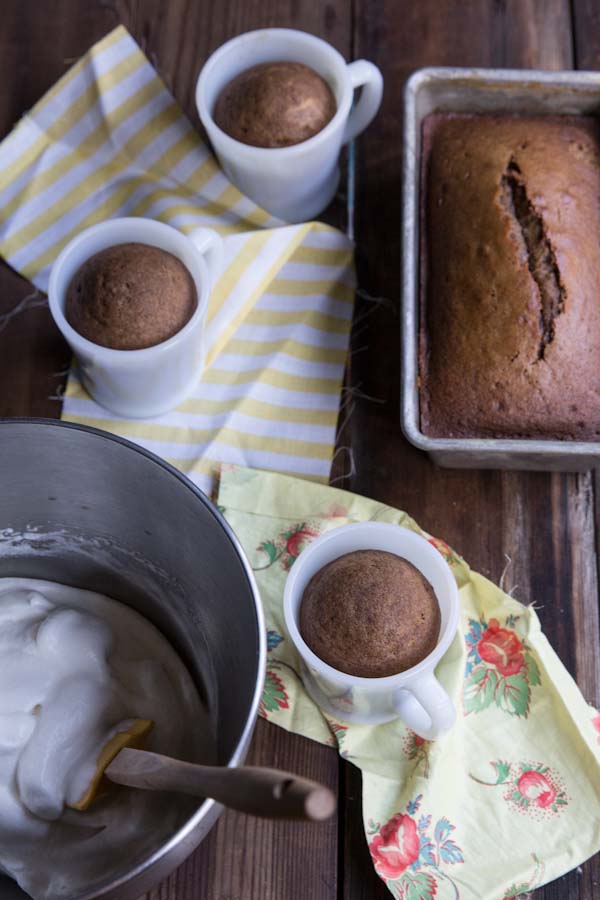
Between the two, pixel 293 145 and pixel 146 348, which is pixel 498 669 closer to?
pixel 146 348

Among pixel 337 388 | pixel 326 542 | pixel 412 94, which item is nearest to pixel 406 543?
pixel 326 542

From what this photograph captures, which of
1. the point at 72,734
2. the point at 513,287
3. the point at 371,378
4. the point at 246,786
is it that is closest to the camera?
the point at 246,786

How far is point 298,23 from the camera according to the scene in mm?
1126

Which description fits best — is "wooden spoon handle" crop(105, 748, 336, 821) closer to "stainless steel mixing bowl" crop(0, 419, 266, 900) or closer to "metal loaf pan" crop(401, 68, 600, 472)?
"stainless steel mixing bowl" crop(0, 419, 266, 900)

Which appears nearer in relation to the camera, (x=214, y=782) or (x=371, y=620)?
(x=214, y=782)

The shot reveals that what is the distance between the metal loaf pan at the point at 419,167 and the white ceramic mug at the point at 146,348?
0.19 metres

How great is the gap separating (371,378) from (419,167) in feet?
0.70

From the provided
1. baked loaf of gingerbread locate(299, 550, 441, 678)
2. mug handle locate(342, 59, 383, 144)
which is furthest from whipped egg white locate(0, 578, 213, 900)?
mug handle locate(342, 59, 383, 144)

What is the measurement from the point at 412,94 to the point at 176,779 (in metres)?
0.67

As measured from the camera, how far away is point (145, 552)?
0.82 meters

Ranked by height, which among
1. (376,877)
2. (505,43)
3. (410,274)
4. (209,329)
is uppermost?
(505,43)

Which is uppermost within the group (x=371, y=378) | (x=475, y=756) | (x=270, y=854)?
(x=371, y=378)

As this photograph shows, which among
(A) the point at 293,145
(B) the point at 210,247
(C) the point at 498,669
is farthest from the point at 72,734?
(A) the point at 293,145

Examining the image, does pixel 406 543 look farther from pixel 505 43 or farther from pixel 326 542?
pixel 505 43
